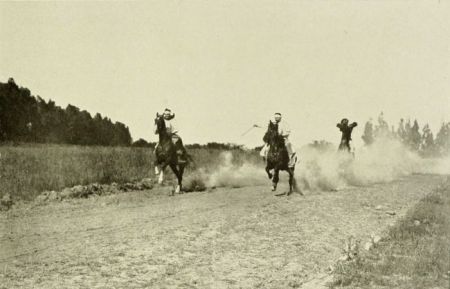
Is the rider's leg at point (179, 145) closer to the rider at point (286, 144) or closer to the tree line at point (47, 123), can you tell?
the rider at point (286, 144)

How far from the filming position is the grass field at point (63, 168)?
21.5 m

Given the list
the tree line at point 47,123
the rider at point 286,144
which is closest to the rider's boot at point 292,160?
the rider at point 286,144

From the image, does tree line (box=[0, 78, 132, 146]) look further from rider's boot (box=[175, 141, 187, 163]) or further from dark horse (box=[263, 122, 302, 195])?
dark horse (box=[263, 122, 302, 195])

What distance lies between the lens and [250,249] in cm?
1104

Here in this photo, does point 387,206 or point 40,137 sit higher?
point 40,137

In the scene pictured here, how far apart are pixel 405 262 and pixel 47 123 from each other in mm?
63343

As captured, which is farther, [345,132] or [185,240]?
[345,132]

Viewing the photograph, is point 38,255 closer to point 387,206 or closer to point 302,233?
point 302,233

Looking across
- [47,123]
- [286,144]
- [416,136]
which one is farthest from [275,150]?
[416,136]

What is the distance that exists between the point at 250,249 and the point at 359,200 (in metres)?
8.58

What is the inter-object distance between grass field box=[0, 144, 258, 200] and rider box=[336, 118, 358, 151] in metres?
9.60

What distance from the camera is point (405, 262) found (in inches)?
348

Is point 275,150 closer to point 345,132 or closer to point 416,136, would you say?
point 345,132

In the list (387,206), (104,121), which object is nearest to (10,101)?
(104,121)
